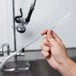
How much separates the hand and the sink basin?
9.2 inches

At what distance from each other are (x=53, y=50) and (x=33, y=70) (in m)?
0.32

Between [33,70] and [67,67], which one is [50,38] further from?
[33,70]

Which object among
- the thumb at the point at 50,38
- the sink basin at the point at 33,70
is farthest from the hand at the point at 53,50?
the sink basin at the point at 33,70

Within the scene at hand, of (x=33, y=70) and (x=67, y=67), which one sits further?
(x=33, y=70)

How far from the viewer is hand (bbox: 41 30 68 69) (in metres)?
0.95

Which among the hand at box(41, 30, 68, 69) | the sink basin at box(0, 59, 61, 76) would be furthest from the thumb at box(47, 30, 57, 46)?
the sink basin at box(0, 59, 61, 76)

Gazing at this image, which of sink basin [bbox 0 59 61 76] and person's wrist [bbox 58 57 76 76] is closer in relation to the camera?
person's wrist [bbox 58 57 76 76]

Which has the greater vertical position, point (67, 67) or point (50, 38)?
point (50, 38)

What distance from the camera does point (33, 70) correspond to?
124 cm

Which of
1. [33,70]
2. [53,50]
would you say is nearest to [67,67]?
[53,50]

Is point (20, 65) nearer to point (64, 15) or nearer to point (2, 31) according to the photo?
point (2, 31)

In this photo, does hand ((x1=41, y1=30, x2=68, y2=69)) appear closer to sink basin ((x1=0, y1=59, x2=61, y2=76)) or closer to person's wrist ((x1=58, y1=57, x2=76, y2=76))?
person's wrist ((x1=58, y1=57, x2=76, y2=76))

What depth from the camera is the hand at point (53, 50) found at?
95 centimetres

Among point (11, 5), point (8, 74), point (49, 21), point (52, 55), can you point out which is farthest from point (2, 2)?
point (52, 55)
